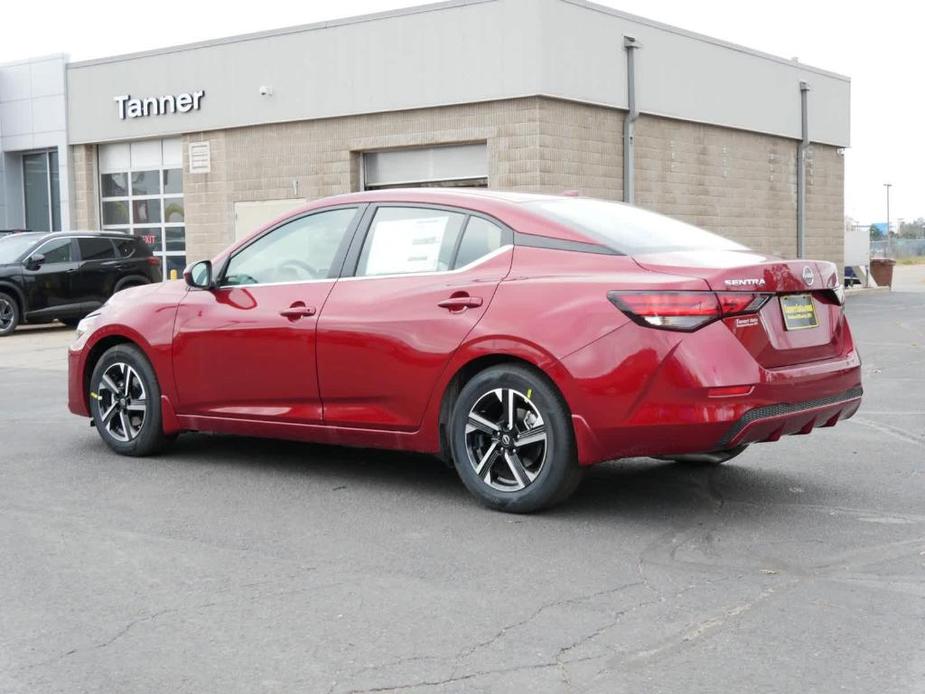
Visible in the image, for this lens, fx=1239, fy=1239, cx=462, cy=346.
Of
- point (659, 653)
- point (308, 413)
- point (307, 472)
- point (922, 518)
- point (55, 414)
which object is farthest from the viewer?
point (55, 414)

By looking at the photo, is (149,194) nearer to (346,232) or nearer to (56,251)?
(56,251)

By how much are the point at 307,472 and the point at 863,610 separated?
364cm

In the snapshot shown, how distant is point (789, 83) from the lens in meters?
31.6

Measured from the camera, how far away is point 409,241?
654 cm

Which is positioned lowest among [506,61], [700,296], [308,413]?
[308,413]

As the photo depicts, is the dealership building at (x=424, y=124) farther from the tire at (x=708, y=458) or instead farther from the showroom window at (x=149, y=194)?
the tire at (x=708, y=458)

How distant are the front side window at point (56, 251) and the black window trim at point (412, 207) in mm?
15386

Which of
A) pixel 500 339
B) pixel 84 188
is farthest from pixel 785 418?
pixel 84 188

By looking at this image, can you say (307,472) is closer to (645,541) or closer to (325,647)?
(645,541)

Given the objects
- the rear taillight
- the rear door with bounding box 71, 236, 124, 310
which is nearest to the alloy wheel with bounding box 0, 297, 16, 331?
the rear door with bounding box 71, 236, 124, 310

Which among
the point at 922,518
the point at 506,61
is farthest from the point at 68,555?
the point at 506,61

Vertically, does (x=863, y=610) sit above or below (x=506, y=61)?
below

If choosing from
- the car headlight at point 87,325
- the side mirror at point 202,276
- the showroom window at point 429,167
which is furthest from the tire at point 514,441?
the showroom window at point 429,167

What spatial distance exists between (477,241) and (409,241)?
1.44 feet
